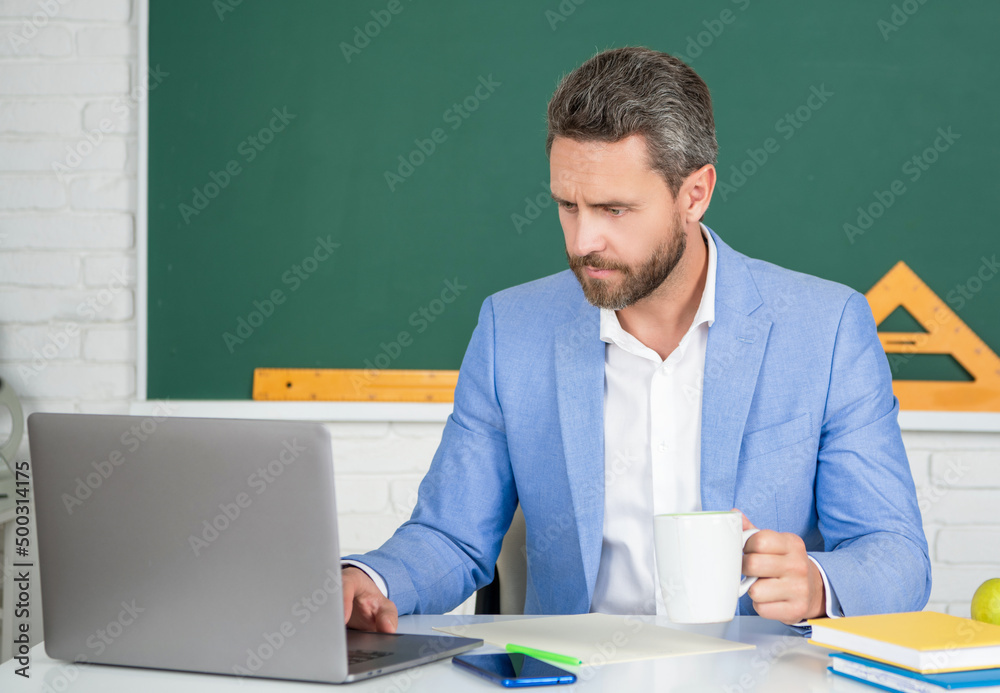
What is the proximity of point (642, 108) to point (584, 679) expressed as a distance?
0.81m

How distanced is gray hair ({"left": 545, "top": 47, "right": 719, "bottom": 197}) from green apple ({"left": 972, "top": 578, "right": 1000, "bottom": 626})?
669 millimetres

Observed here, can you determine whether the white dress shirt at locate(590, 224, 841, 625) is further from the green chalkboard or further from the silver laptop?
the green chalkboard

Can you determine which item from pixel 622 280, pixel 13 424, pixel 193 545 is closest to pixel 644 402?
pixel 622 280

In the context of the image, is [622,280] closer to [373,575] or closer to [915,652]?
[373,575]

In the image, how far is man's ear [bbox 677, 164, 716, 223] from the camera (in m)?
1.38

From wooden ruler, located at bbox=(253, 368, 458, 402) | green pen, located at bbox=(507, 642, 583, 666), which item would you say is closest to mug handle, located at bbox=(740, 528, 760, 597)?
green pen, located at bbox=(507, 642, 583, 666)

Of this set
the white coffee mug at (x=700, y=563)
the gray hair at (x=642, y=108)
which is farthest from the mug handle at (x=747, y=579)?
the gray hair at (x=642, y=108)

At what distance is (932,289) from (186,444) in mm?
1852

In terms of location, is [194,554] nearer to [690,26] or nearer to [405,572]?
[405,572]

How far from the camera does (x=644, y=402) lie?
1.38 m

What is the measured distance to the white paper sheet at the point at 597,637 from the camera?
90 centimetres

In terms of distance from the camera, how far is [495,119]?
2.13 m

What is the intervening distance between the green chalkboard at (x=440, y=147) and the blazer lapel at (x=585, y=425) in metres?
0.78

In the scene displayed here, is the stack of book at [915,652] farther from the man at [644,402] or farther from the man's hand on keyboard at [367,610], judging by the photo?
the man's hand on keyboard at [367,610]
